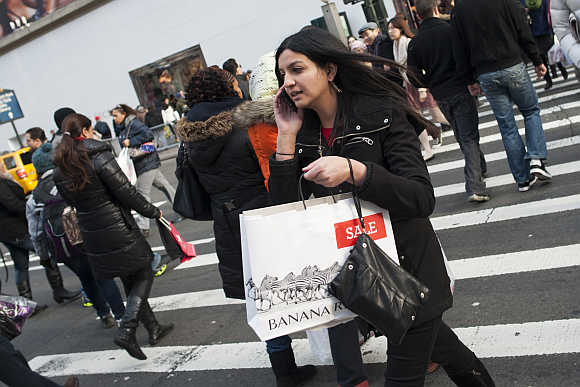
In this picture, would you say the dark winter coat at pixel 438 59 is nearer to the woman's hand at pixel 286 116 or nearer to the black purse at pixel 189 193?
the black purse at pixel 189 193

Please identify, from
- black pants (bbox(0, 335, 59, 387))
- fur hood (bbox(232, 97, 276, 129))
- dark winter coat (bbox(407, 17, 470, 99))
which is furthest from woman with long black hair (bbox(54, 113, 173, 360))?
dark winter coat (bbox(407, 17, 470, 99))

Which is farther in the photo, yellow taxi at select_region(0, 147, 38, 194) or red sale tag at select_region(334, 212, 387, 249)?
yellow taxi at select_region(0, 147, 38, 194)

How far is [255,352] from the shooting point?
516cm

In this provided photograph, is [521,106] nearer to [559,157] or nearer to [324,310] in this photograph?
[559,157]

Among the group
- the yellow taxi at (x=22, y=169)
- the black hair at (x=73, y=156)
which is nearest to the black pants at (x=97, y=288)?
the black hair at (x=73, y=156)

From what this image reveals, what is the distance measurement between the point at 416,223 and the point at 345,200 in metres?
0.33

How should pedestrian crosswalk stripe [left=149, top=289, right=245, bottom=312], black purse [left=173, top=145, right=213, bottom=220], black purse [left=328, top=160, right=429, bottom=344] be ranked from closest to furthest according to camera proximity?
black purse [left=328, top=160, right=429, bottom=344], black purse [left=173, top=145, right=213, bottom=220], pedestrian crosswalk stripe [left=149, top=289, right=245, bottom=312]

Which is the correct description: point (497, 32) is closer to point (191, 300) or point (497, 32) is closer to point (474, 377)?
point (191, 300)

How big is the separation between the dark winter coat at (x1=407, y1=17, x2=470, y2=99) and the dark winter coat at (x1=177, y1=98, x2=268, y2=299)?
124 inches

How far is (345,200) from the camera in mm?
2379

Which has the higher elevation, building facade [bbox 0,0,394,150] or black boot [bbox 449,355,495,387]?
building facade [bbox 0,0,394,150]

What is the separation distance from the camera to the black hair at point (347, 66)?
2.54 metres

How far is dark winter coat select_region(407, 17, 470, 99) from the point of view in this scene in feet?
22.4

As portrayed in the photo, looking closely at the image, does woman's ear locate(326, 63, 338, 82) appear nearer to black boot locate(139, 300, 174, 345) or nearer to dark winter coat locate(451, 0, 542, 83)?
black boot locate(139, 300, 174, 345)
